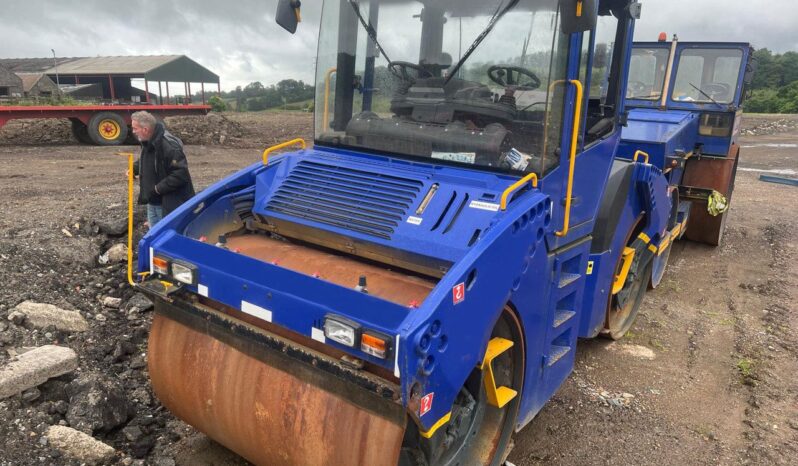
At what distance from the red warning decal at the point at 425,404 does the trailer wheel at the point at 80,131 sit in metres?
15.0

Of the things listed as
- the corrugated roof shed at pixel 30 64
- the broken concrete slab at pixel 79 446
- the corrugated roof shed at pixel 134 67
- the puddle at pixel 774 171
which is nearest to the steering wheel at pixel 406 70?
the broken concrete slab at pixel 79 446

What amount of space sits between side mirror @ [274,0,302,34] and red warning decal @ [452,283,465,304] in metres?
2.31

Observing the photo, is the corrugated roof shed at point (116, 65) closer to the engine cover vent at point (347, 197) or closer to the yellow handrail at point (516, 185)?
the engine cover vent at point (347, 197)

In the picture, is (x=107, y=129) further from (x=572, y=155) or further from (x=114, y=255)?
(x=572, y=155)

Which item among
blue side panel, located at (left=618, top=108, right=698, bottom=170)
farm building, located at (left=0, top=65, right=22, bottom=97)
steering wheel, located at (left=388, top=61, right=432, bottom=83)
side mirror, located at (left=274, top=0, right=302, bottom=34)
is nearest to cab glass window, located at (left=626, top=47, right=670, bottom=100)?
blue side panel, located at (left=618, top=108, right=698, bottom=170)

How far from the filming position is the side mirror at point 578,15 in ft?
8.89

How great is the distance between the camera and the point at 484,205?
2.82 meters

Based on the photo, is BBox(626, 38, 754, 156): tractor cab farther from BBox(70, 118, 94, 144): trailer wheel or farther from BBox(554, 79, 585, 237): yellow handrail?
BBox(70, 118, 94, 144): trailer wheel

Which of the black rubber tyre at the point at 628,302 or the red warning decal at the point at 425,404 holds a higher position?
the red warning decal at the point at 425,404

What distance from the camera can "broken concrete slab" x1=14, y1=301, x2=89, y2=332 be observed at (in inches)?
170

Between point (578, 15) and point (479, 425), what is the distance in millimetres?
2118

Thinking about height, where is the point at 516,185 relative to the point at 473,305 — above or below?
above

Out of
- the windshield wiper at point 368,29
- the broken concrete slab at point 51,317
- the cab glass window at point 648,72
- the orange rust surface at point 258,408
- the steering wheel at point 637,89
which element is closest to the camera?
the orange rust surface at point 258,408

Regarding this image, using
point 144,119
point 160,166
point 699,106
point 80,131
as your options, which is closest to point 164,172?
point 160,166
